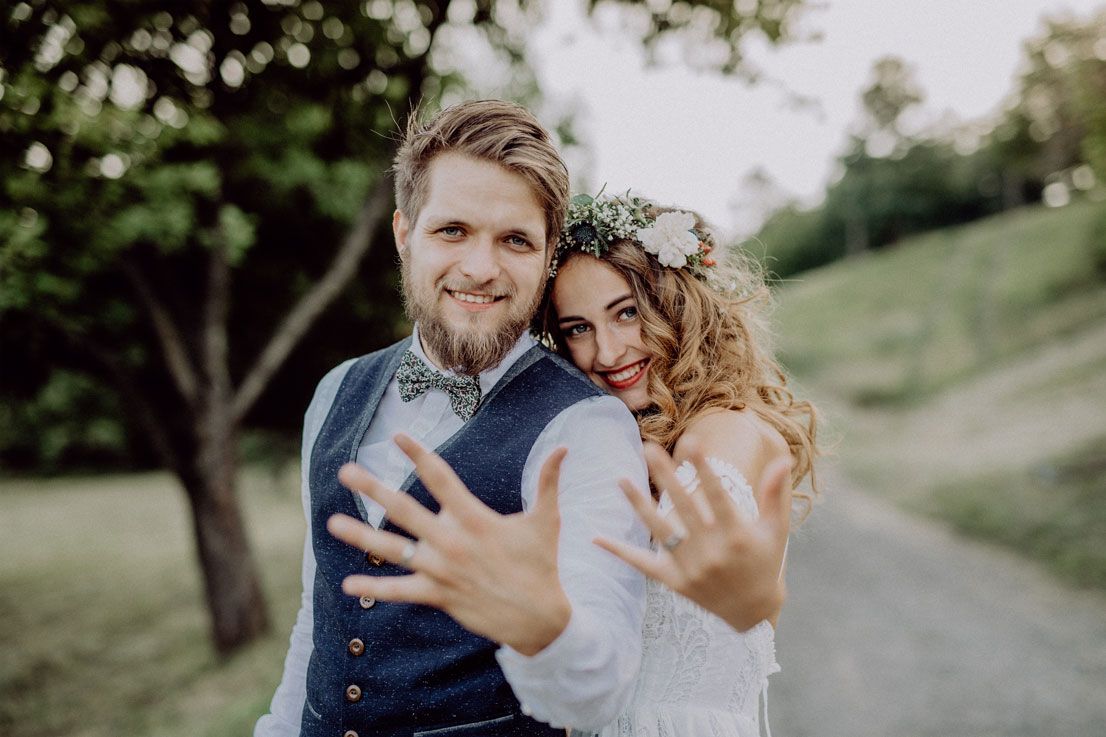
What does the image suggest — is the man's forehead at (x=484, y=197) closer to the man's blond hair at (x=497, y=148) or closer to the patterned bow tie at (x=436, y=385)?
the man's blond hair at (x=497, y=148)

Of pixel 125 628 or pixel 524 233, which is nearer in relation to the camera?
pixel 524 233

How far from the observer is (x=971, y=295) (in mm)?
26531

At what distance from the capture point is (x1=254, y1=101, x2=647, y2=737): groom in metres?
1.64

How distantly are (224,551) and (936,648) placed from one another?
6.28 metres

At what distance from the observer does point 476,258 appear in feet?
5.75

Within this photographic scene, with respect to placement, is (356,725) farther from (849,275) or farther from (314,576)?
(849,275)

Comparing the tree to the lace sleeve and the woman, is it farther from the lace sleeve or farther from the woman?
the lace sleeve

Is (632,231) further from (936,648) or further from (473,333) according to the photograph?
(936,648)

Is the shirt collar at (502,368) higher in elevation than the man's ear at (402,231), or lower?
lower

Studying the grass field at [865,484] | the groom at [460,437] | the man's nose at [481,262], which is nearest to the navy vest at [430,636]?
the groom at [460,437]

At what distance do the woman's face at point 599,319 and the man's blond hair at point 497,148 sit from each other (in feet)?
1.62

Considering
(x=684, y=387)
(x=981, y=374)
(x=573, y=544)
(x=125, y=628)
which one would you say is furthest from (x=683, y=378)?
(x=981, y=374)

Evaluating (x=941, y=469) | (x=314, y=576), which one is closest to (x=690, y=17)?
(x=314, y=576)

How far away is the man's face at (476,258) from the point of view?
176cm
